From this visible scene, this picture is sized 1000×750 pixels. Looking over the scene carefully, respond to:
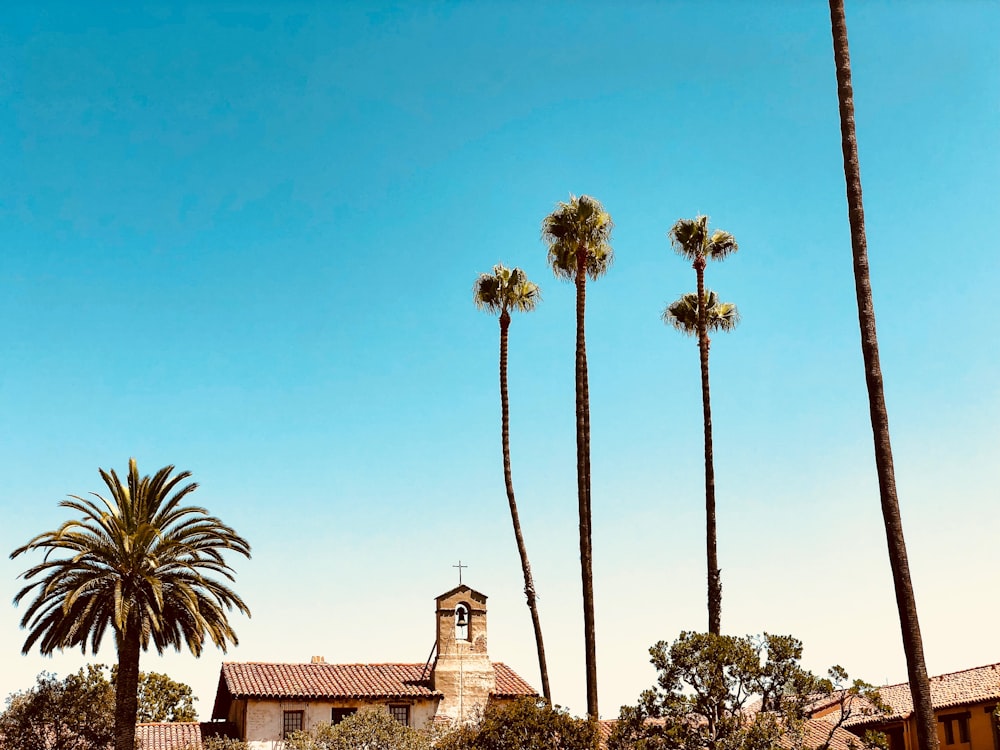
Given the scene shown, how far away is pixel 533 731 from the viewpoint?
25.8 m

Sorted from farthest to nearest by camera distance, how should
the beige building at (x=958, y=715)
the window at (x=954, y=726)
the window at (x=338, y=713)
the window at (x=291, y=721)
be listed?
1. the window at (x=954, y=726)
2. the beige building at (x=958, y=715)
3. the window at (x=338, y=713)
4. the window at (x=291, y=721)

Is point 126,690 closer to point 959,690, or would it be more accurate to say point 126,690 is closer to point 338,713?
point 338,713

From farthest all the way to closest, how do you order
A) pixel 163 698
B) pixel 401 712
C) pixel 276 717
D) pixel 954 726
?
pixel 163 698, pixel 954 726, pixel 401 712, pixel 276 717

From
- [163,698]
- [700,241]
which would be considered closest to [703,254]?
[700,241]

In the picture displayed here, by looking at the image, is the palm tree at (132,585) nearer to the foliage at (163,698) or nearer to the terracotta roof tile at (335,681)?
the terracotta roof tile at (335,681)

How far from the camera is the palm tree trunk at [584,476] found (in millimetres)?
30094

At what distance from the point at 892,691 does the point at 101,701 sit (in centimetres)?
3545

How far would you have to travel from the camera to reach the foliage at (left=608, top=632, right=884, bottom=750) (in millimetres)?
23609

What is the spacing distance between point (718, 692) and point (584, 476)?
10551 millimetres

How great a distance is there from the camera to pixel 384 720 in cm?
3062

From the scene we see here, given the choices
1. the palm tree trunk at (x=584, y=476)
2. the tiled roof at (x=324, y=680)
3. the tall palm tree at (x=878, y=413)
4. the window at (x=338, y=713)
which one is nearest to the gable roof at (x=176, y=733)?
the tiled roof at (x=324, y=680)

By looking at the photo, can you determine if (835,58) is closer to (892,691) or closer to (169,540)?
(169,540)

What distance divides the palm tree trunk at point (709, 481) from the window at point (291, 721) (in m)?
16.1

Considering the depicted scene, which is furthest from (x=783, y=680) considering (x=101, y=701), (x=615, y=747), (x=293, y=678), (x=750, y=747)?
(x=101, y=701)
